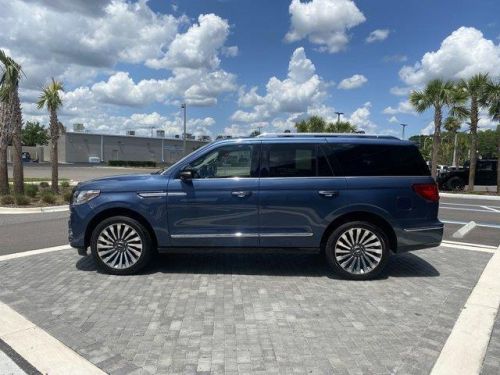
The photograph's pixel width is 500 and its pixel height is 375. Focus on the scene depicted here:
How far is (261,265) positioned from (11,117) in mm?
13068

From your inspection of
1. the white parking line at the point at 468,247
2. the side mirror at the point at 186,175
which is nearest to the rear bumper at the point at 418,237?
the white parking line at the point at 468,247

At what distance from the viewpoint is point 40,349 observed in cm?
376

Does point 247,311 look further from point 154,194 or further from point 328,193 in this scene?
point 154,194

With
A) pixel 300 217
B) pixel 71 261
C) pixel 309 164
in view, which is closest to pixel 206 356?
pixel 300 217

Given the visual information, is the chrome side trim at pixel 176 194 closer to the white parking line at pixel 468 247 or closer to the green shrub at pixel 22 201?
the white parking line at pixel 468 247

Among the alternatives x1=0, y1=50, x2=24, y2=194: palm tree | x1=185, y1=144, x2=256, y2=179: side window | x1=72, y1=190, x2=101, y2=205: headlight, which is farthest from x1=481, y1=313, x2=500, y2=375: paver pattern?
x1=0, y1=50, x2=24, y2=194: palm tree

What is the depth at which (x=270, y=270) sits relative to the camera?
6.23 m

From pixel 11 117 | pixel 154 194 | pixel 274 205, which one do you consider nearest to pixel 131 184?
pixel 154 194

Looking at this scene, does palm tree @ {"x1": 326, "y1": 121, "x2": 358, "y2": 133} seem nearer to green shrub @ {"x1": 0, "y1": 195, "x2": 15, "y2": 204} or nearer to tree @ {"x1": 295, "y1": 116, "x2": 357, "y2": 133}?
tree @ {"x1": 295, "y1": 116, "x2": 357, "y2": 133}

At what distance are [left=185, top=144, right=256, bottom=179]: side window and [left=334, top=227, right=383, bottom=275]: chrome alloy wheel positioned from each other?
58.7 inches

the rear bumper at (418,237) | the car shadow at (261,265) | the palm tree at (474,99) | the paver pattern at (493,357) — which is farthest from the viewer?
the palm tree at (474,99)

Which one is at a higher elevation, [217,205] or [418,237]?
[217,205]

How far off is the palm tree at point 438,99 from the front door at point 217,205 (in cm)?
2125

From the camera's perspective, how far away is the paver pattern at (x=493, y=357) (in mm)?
3516
